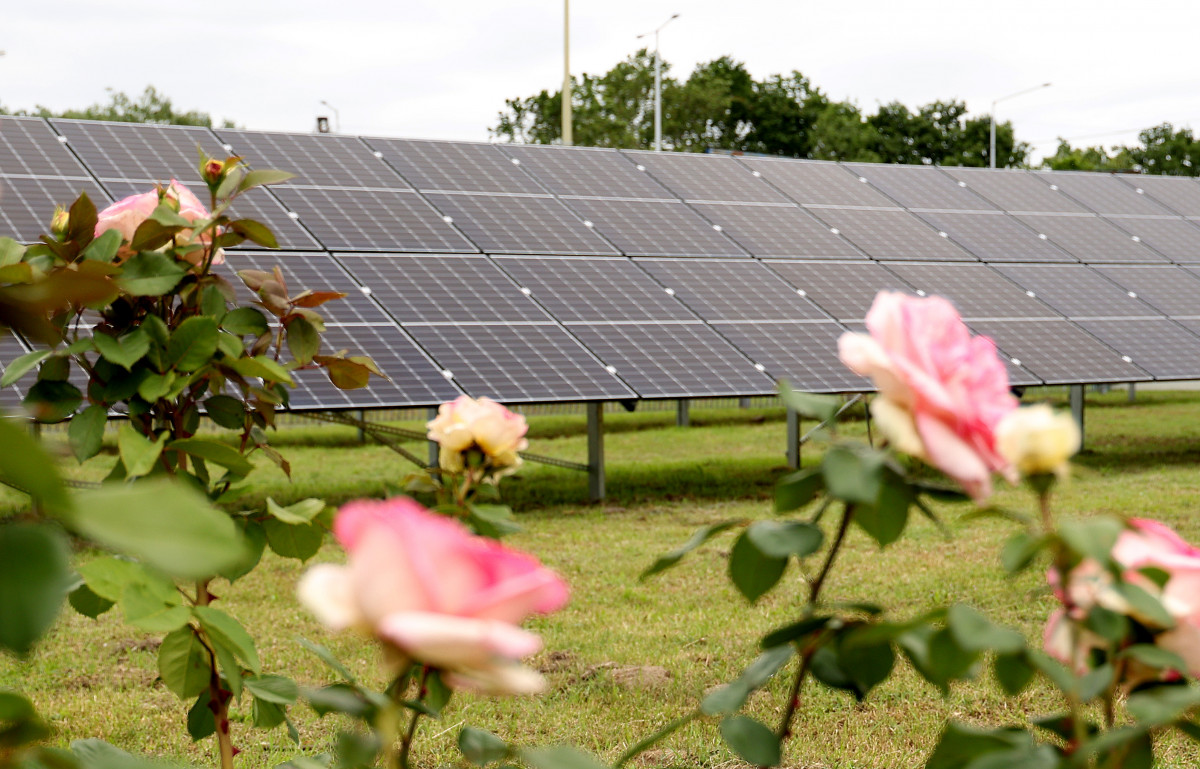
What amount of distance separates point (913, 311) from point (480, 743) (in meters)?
0.58

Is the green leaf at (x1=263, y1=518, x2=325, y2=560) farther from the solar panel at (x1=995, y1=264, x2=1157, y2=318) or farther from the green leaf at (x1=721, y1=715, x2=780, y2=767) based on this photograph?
the solar panel at (x1=995, y1=264, x2=1157, y2=318)

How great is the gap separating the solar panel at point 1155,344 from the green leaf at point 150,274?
9813mm

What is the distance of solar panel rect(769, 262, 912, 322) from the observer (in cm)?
988

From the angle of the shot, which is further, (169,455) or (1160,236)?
(1160,236)

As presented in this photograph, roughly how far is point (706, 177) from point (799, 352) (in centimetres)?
380

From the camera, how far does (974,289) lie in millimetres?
10719

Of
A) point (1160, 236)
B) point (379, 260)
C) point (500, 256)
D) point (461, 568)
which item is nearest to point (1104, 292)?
point (1160, 236)

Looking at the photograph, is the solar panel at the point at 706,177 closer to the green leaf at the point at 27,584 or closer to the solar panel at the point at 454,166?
the solar panel at the point at 454,166

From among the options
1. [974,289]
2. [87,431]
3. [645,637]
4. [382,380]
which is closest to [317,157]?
[382,380]

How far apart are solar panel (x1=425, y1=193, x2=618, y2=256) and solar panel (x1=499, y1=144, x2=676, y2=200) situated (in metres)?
0.64

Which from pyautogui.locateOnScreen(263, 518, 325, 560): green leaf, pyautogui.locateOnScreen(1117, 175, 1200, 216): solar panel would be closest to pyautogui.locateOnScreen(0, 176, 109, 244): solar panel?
pyautogui.locateOnScreen(263, 518, 325, 560): green leaf

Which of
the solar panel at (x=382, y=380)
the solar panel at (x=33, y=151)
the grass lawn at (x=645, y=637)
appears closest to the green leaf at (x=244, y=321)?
the grass lawn at (x=645, y=637)

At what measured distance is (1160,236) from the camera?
43.3ft

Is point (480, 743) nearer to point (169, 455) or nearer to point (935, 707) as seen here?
point (169, 455)
